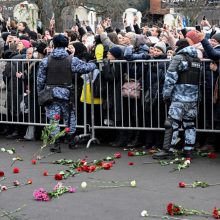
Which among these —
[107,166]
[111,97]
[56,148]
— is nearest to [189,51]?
[111,97]

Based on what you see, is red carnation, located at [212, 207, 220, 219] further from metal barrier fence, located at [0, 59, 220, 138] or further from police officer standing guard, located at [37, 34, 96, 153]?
police officer standing guard, located at [37, 34, 96, 153]

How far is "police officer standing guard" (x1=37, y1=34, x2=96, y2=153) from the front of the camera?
10.2 meters

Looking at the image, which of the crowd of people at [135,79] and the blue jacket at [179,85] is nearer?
the blue jacket at [179,85]

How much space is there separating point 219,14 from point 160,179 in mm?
34570

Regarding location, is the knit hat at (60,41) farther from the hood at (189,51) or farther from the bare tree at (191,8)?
the bare tree at (191,8)

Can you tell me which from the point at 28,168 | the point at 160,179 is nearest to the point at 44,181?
the point at 28,168

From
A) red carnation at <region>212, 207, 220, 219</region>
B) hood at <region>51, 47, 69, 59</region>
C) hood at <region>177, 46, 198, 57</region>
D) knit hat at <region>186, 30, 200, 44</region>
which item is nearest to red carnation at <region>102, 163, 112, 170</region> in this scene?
hood at <region>177, 46, 198, 57</region>

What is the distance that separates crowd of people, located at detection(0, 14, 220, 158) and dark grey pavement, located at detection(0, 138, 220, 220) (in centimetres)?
94

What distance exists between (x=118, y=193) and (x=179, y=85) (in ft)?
8.73

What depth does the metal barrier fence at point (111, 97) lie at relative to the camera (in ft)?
33.2

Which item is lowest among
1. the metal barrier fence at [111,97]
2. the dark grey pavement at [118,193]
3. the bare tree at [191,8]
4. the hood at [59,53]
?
the dark grey pavement at [118,193]

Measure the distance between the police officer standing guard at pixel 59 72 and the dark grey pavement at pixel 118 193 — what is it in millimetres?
1038

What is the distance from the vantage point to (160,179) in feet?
26.6

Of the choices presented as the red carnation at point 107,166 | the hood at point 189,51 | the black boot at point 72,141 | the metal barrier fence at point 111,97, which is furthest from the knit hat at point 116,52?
the red carnation at point 107,166
